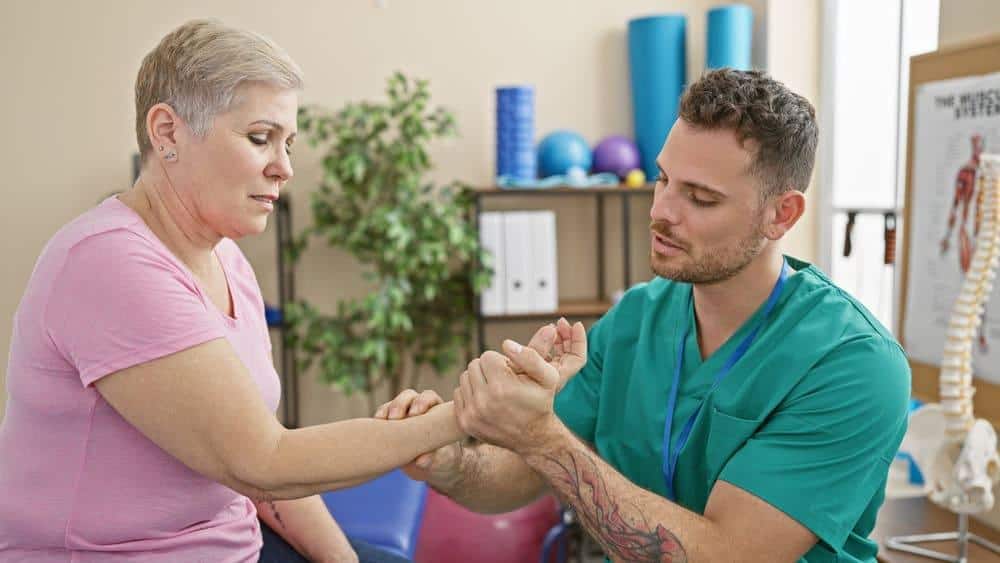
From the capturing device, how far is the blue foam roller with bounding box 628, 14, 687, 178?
12.2 feet

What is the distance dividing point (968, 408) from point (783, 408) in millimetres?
734

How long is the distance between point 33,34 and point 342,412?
6.39ft

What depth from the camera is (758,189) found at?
1.42 m

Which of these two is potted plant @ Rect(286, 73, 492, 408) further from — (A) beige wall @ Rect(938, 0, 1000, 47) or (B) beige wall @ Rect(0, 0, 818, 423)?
(A) beige wall @ Rect(938, 0, 1000, 47)

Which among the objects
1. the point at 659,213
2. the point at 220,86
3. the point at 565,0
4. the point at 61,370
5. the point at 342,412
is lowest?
the point at 342,412

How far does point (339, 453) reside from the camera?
1.15 m

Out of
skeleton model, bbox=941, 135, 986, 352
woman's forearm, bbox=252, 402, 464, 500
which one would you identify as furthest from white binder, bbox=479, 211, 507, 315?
woman's forearm, bbox=252, 402, 464, 500

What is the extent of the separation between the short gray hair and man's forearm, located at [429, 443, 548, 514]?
67cm

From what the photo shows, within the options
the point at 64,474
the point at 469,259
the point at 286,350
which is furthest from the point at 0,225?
the point at 64,474

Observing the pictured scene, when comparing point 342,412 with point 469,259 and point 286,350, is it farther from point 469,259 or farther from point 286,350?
point 469,259

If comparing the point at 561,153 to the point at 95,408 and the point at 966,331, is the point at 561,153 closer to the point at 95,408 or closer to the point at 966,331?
the point at 966,331

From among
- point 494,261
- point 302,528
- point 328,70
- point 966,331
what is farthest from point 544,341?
point 328,70

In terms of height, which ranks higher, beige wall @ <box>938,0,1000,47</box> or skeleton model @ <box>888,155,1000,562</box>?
beige wall @ <box>938,0,1000,47</box>

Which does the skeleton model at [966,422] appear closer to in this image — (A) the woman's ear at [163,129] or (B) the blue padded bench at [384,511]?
(B) the blue padded bench at [384,511]
